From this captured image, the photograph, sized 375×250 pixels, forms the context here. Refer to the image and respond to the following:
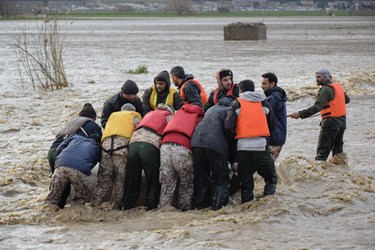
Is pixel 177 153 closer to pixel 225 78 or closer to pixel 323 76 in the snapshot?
pixel 225 78

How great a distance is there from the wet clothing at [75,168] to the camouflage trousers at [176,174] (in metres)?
0.90

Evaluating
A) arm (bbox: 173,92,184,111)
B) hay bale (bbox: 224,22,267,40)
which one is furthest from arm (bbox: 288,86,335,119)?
hay bale (bbox: 224,22,267,40)

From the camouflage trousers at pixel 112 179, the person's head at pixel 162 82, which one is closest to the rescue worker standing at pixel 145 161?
the camouflage trousers at pixel 112 179

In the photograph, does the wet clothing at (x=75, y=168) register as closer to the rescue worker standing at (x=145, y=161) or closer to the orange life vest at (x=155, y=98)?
the rescue worker standing at (x=145, y=161)

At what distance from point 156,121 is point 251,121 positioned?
1294 millimetres

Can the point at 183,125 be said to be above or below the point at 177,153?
above

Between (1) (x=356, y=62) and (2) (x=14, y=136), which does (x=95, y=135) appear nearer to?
(2) (x=14, y=136)

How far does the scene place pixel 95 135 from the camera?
34.5 feet

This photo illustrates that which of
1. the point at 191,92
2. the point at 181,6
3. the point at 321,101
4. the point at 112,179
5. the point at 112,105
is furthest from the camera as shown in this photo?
the point at 181,6

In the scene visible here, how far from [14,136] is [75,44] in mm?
29165

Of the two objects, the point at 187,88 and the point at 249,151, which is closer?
the point at 249,151

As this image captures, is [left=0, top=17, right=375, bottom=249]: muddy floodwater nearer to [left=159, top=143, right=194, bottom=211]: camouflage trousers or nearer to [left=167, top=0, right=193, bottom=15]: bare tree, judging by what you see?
[left=159, top=143, right=194, bottom=211]: camouflage trousers

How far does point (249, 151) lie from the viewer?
386 inches

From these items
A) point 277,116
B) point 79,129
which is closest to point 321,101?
point 277,116
